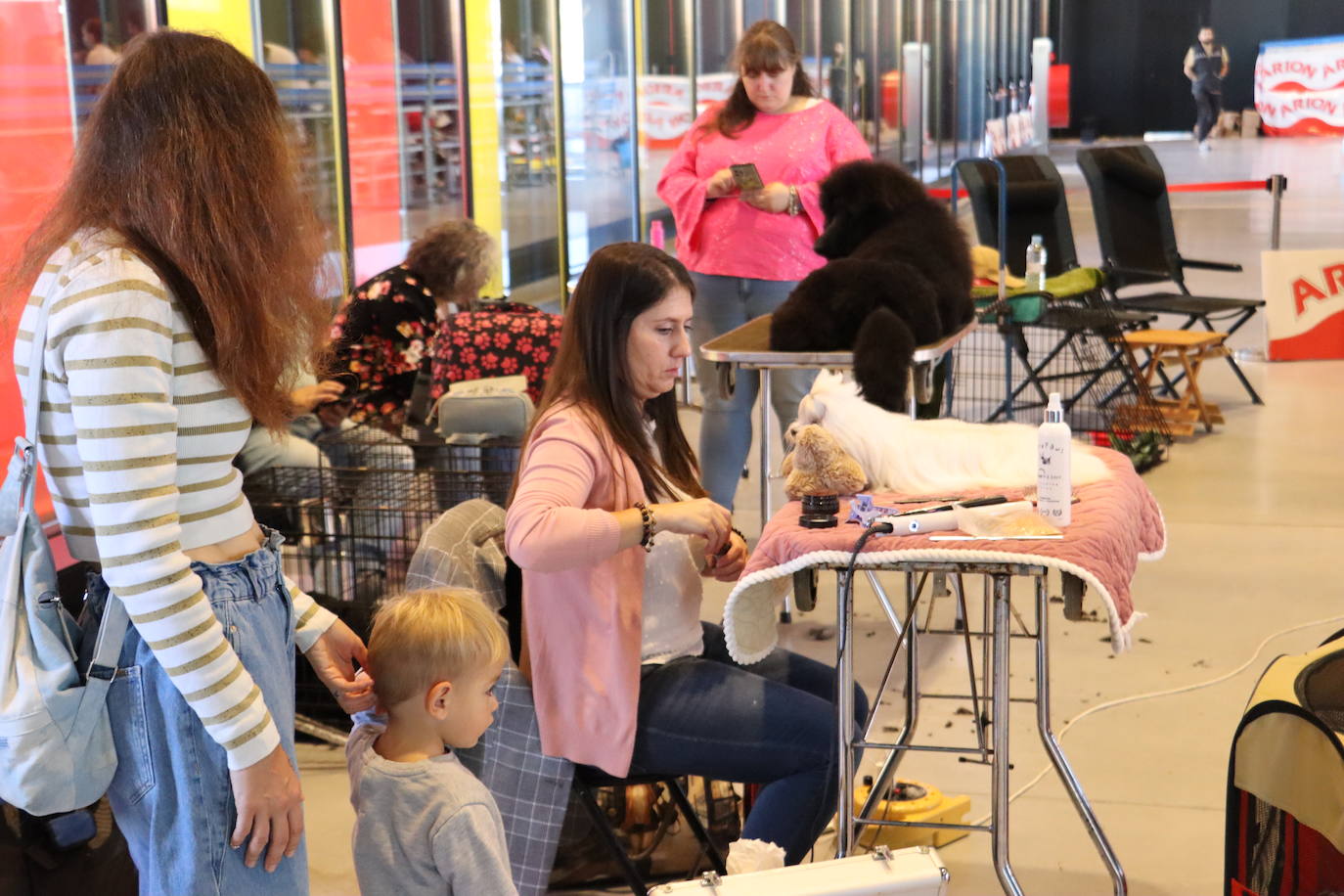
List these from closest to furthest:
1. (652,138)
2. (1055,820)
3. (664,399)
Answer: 1. (664,399)
2. (1055,820)
3. (652,138)

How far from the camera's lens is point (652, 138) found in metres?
8.95

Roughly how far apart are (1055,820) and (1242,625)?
1330 millimetres

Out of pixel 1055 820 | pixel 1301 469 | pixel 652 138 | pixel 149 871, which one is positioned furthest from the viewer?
pixel 652 138

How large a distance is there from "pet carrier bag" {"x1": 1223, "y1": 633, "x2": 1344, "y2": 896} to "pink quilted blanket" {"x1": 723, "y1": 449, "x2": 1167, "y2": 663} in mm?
224

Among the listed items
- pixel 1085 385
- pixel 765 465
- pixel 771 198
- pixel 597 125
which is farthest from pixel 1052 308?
pixel 597 125

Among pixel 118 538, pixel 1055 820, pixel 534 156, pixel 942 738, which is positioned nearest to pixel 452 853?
pixel 118 538

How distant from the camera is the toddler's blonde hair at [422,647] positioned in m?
1.69

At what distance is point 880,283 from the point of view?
333 cm

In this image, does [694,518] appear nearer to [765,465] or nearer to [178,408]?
[178,408]

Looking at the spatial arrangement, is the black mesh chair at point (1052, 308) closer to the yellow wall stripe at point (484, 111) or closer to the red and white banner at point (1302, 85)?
the yellow wall stripe at point (484, 111)

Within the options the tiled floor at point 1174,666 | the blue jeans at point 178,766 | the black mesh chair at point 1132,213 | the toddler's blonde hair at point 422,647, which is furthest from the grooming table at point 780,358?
the black mesh chair at point 1132,213

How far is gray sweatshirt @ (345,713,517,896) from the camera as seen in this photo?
5.45 feet

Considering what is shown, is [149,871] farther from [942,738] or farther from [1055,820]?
[942,738]

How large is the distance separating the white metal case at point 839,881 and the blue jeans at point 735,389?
7.74ft
